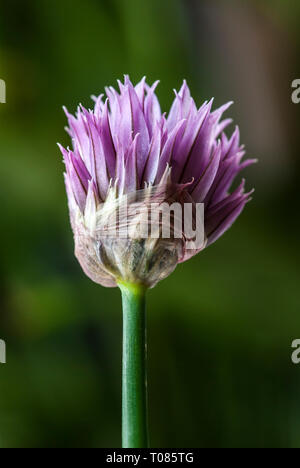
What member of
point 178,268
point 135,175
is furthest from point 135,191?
point 178,268

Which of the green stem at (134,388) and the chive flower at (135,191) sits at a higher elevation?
the chive flower at (135,191)

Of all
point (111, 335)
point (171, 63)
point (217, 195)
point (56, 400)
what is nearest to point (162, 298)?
point (111, 335)

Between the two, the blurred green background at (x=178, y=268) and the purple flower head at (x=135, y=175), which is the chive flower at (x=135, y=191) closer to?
the purple flower head at (x=135, y=175)

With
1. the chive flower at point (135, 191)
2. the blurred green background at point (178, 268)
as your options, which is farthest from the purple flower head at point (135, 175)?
the blurred green background at point (178, 268)

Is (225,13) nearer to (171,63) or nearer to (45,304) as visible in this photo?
(171,63)

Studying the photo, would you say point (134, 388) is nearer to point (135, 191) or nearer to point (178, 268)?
point (135, 191)

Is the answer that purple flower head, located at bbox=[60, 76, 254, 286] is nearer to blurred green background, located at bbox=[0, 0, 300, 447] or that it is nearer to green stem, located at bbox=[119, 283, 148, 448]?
green stem, located at bbox=[119, 283, 148, 448]
